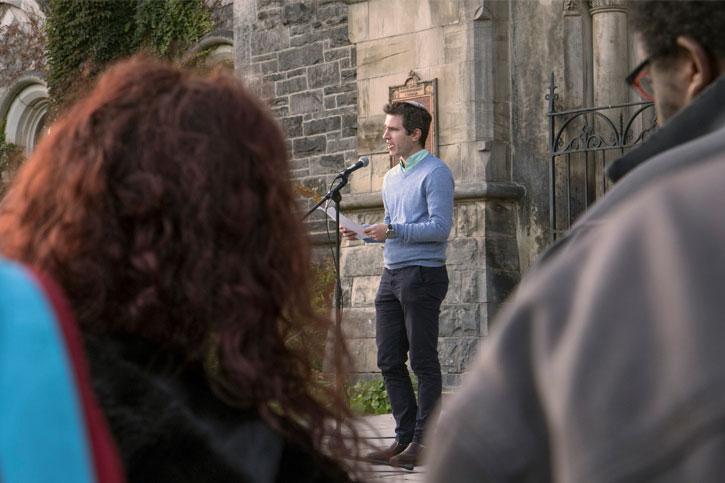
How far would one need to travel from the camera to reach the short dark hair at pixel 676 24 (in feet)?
3.80

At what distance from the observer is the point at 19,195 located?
1.52 m

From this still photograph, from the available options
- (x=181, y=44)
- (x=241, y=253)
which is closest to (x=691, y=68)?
(x=241, y=253)

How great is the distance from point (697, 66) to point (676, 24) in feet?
0.15

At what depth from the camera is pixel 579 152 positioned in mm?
9523

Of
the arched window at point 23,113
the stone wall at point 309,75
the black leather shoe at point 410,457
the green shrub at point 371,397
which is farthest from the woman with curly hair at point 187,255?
the arched window at point 23,113

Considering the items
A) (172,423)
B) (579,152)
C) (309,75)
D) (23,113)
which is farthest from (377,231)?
(23,113)

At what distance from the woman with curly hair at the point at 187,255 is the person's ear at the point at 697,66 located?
0.53 metres

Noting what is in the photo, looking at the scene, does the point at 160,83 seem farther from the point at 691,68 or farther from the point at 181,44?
the point at 181,44

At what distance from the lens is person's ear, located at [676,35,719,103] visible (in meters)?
1.19

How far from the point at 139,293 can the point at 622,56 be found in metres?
8.92

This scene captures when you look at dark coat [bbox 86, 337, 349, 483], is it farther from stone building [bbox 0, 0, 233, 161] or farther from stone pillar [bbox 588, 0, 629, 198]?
stone building [bbox 0, 0, 233, 161]

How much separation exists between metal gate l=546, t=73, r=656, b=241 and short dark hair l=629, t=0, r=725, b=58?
320 inches

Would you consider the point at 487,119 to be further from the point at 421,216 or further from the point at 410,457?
the point at 410,457

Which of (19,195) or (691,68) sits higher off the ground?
(691,68)
